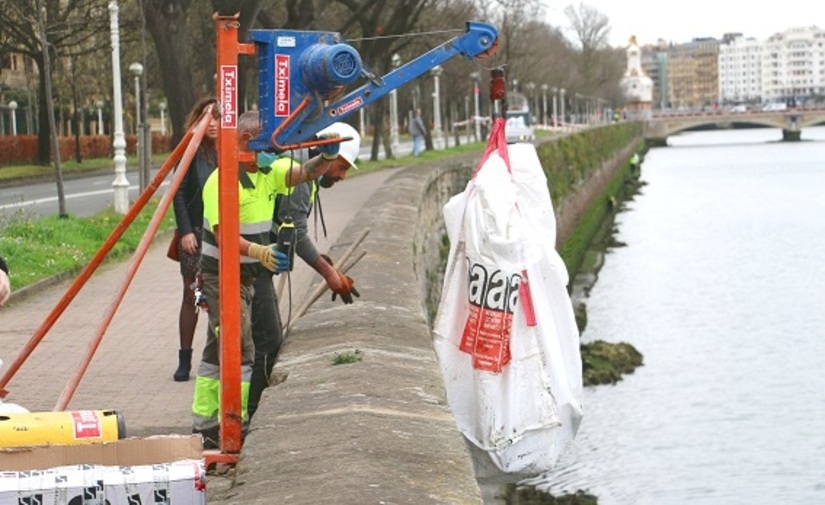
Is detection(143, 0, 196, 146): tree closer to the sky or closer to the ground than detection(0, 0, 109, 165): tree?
closer to the ground

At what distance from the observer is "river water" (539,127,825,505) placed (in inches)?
744

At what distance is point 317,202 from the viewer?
8.99m

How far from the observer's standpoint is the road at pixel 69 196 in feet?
94.9

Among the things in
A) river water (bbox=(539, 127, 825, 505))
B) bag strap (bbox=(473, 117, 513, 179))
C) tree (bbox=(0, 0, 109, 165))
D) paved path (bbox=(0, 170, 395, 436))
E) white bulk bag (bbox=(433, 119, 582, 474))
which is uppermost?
tree (bbox=(0, 0, 109, 165))

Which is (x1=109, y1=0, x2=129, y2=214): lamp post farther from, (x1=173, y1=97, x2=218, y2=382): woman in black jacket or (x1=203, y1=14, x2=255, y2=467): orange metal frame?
(x1=203, y1=14, x2=255, y2=467): orange metal frame

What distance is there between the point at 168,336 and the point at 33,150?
140 ft

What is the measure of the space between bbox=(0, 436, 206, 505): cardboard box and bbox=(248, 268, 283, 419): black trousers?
237cm

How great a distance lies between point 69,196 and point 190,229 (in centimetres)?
2613

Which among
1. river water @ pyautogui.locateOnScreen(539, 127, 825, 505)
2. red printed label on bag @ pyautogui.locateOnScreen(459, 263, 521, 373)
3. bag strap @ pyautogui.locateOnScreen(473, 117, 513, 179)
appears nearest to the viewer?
red printed label on bag @ pyautogui.locateOnScreen(459, 263, 521, 373)

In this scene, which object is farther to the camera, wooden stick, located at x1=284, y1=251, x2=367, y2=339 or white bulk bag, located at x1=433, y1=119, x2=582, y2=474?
wooden stick, located at x1=284, y1=251, x2=367, y2=339

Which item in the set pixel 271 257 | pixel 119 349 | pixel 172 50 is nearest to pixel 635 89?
pixel 172 50

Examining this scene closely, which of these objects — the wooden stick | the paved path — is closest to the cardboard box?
the paved path

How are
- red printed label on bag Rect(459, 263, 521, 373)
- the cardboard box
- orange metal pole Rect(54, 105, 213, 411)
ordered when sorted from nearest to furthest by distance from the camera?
the cardboard box < orange metal pole Rect(54, 105, 213, 411) < red printed label on bag Rect(459, 263, 521, 373)

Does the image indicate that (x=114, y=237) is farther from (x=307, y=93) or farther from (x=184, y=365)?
(x=184, y=365)
